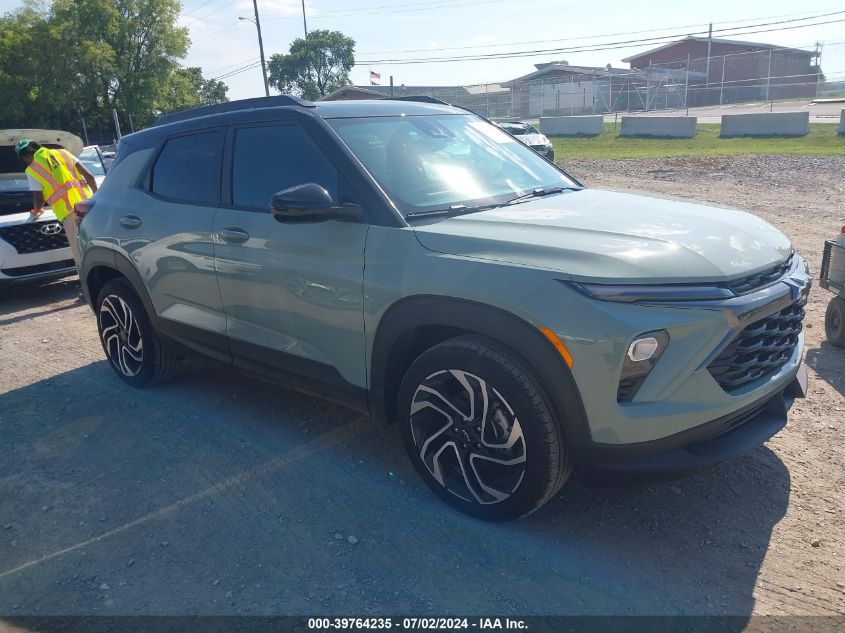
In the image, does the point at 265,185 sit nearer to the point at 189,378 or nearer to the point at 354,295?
the point at 354,295

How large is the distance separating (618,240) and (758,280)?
60 centimetres

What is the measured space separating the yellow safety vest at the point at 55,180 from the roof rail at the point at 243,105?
3.79m

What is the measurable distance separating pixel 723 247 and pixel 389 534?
1955 mm

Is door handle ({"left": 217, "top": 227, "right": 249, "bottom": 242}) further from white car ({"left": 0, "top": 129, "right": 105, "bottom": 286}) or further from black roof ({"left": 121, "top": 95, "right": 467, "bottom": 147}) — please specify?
white car ({"left": 0, "top": 129, "right": 105, "bottom": 286})

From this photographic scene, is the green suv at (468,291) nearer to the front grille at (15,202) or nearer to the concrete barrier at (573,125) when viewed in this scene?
the front grille at (15,202)

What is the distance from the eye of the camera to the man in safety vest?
317 inches

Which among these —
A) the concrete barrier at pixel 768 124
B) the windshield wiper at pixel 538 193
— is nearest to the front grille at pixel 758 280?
the windshield wiper at pixel 538 193

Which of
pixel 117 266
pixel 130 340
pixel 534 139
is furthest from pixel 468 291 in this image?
pixel 534 139

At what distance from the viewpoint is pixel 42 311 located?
26.1ft

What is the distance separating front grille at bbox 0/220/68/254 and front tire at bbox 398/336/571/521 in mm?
6668

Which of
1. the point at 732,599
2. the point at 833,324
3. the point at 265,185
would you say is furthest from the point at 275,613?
the point at 833,324

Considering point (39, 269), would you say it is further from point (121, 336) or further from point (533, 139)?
point (533, 139)

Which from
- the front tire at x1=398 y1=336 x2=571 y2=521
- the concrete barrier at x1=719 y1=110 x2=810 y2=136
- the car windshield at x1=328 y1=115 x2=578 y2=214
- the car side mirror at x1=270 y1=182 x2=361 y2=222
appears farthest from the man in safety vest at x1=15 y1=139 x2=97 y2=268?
the concrete barrier at x1=719 y1=110 x2=810 y2=136

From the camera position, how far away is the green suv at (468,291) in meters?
2.71
